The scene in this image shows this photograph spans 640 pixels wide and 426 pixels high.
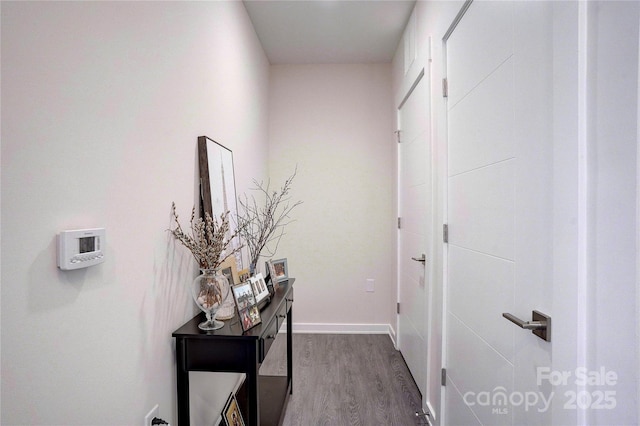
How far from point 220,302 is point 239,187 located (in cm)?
118

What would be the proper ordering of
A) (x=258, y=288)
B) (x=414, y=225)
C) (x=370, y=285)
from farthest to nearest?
(x=370, y=285) → (x=414, y=225) → (x=258, y=288)

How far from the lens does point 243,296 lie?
147 cm

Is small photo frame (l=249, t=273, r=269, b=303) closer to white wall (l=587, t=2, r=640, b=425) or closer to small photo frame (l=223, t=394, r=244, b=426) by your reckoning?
small photo frame (l=223, t=394, r=244, b=426)

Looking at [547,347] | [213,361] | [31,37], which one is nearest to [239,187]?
[213,361]

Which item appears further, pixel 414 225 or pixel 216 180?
pixel 414 225

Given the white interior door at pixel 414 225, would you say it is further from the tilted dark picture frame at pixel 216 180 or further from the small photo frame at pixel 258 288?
the tilted dark picture frame at pixel 216 180

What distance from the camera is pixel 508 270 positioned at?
1.18 metres

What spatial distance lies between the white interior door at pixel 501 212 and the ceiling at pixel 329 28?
1.17 meters

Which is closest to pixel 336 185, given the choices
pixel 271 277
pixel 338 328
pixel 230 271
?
pixel 338 328

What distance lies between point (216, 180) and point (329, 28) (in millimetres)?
1856

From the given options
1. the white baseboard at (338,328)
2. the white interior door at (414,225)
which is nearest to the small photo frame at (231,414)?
the white interior door at (414,225)

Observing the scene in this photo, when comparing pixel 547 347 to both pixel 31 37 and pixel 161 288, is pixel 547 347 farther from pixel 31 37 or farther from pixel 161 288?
pixel 31 37

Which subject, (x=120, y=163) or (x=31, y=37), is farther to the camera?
(x=120, y=163)

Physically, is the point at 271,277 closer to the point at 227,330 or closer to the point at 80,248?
the point at 227,330
